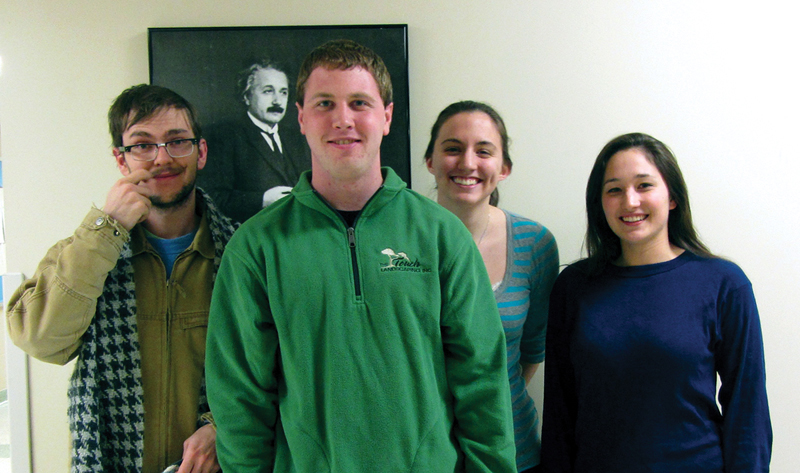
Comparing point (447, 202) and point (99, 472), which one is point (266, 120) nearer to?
point (447, 202)

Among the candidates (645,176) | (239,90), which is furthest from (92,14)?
(645,176)

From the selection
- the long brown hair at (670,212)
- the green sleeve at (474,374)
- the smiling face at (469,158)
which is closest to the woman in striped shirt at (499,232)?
the smiling face at (469,158)

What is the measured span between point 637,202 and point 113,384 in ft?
5.03

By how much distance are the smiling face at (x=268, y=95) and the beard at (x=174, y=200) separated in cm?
48

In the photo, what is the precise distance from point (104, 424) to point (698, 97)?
230 centimetres

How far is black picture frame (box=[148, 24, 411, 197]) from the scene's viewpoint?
1672 mm

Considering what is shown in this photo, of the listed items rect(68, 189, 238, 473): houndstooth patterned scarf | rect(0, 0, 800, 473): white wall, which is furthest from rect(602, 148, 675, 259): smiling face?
rect(68, 189, 238, 473): houndstooth patterned scarf

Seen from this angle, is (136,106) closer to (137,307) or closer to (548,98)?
(137,307)

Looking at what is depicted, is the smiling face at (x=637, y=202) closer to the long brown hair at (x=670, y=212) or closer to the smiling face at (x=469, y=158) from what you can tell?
the long brown hair at (x=670, y=212)

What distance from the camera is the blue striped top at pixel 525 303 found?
1.38 meters

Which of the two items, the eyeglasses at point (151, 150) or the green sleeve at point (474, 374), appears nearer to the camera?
the green sleeve at point (474, 374)

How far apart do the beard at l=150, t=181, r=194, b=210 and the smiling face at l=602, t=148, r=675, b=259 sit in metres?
1.23

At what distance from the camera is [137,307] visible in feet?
4.20

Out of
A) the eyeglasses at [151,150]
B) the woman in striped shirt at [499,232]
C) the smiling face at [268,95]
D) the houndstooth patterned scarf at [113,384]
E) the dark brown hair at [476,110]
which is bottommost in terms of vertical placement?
the houndstooth patterned scarf at [113,384]
